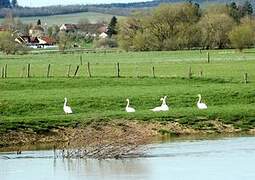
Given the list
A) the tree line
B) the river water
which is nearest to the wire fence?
the river water

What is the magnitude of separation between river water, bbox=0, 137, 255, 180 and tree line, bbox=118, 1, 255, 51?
96.9m

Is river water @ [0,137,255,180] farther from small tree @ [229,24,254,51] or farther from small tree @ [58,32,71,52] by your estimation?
small tree @ [58,32,71,52]

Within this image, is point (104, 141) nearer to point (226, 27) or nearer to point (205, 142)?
point (205, 142)

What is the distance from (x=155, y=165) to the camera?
34.7m

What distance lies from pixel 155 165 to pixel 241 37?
10061 centimetres

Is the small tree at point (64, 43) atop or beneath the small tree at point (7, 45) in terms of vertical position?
beneath

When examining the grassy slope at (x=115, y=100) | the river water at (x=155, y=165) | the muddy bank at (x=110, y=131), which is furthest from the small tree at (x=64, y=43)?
the river water at (x=155, y=165)

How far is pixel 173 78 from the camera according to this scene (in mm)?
63656

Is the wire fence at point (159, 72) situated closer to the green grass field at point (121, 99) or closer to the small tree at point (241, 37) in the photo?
the green grass field at point (121, 99)

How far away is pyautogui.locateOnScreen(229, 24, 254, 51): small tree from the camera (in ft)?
435

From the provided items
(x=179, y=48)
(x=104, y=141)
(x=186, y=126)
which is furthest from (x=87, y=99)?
(x=179, y=48)

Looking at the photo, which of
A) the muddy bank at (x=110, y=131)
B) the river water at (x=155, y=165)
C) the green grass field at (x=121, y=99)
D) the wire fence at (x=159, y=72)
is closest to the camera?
the river water at (x=155, y=165)

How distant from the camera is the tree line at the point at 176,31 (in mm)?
140125

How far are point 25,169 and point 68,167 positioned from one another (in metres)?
1.63
